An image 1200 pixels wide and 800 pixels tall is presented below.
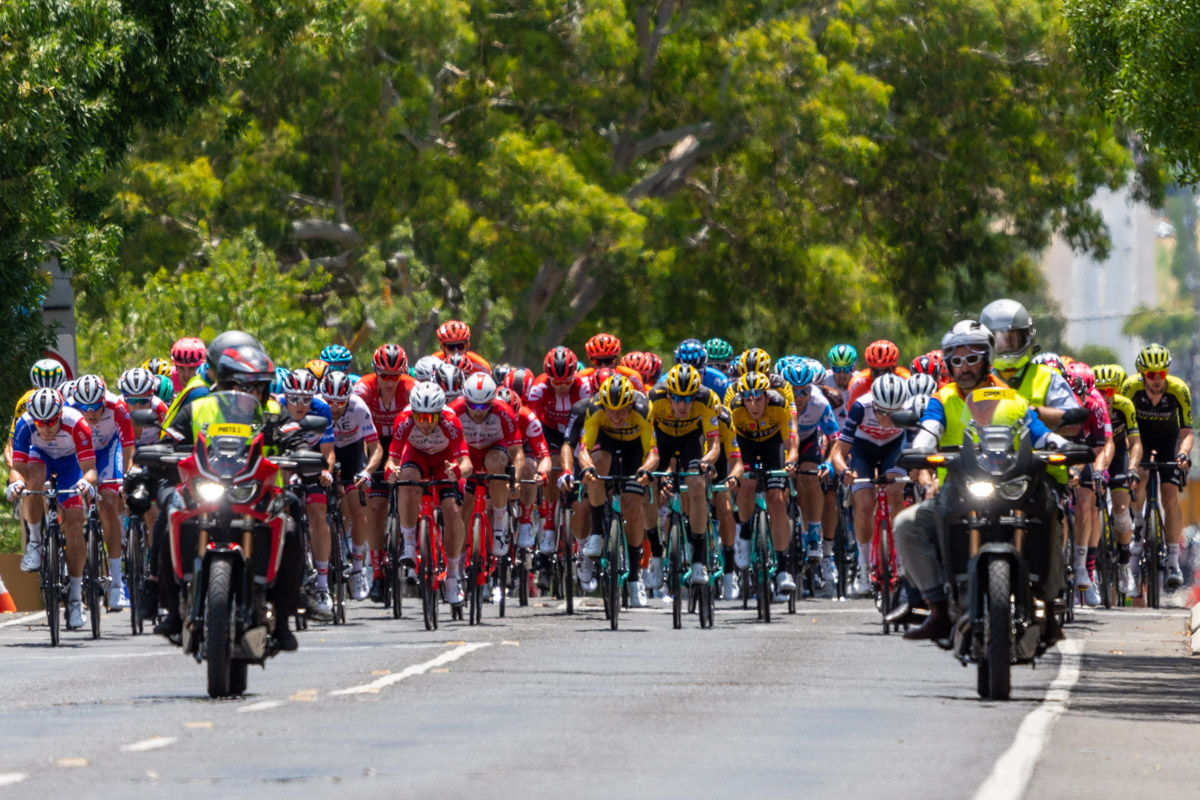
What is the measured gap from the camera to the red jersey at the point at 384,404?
2256 centimetres

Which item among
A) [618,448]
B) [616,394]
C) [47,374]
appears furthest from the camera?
[47,374]

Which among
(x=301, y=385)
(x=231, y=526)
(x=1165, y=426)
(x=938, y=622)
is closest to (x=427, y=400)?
(x=301, y=385)

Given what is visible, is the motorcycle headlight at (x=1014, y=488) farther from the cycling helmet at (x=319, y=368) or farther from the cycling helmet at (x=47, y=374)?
the cycling helmet at (x=47, y=374)

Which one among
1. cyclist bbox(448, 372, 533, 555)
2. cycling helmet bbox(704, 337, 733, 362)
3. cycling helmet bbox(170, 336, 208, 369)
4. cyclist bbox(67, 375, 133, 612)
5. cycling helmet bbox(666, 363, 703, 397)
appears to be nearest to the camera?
→ cycling helmet bbox(666, 363, 703, 397)

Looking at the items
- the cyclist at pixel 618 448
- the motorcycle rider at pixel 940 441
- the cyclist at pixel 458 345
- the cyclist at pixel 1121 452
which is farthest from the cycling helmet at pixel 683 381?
the motorcycle rider at pixel 940 441

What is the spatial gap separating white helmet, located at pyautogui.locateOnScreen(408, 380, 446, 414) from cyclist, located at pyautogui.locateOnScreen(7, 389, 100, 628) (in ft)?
8.26

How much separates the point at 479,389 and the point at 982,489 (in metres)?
8.00

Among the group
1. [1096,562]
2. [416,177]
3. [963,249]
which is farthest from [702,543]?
[963,249]

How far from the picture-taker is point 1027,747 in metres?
11.9

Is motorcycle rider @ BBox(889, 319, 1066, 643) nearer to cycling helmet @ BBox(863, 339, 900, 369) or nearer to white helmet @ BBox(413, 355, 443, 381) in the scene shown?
cycling helmet @ BBox(863, 339, 900, 369)

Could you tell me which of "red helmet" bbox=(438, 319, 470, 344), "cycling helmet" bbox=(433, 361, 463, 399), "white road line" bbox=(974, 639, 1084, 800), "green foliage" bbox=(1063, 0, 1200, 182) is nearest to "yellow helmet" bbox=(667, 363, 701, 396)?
"cycling helmet" bbox=(433, 361, 463, 399)

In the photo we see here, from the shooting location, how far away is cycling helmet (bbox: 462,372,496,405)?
21.2 m

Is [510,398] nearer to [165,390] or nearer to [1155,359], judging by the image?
[165,390]

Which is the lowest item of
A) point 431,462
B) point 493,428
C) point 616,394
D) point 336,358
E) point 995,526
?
point 995,526
